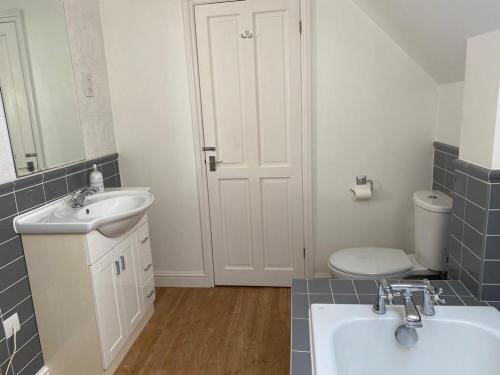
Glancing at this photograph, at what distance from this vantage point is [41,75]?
6.72 feet

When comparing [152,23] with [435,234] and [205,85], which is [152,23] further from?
[435,234]

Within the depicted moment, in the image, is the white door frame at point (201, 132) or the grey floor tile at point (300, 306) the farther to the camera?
the white door frame at point (201, 132)

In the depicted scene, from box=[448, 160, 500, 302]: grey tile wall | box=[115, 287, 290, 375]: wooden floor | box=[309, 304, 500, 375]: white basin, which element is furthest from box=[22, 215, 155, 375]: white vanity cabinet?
box=[448, 160, 500, 302]: grey tile wall

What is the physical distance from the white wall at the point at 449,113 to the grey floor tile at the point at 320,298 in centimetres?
122

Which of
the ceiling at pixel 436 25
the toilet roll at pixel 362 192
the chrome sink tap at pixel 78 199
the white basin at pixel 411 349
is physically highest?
the ceiling at pixel 436 25

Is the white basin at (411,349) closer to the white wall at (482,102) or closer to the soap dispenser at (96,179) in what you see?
the white wall at (482,102)

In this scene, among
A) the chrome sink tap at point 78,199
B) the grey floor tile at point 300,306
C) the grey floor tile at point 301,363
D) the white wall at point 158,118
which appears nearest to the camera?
the grey floor tile at point 301,363

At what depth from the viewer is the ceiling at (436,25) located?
140cm

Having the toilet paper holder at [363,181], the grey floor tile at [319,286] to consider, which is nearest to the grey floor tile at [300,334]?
the grey floor tile at [319,286]

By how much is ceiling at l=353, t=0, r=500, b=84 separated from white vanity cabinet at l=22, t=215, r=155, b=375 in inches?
72.3

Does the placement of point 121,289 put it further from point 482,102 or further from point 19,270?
point 482,102

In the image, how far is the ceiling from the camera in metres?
1.40

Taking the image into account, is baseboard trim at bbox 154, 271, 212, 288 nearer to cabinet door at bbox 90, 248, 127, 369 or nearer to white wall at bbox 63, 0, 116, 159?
cabinet door at bbox 90, 248, 127, 369

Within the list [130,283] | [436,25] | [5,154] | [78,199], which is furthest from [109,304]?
[436,25]
